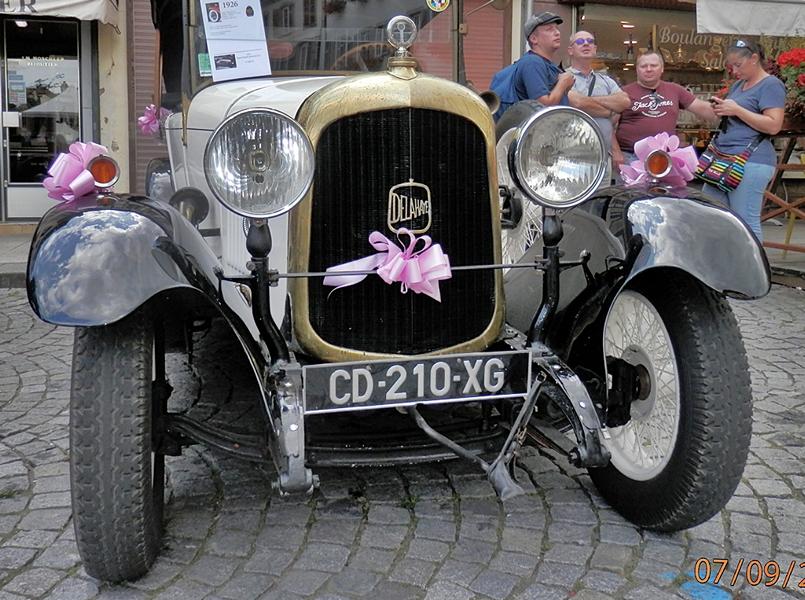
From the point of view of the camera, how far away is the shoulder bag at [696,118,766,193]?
5703 millimetres

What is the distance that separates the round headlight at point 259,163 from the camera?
2182mm

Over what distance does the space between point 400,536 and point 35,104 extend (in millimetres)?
7579

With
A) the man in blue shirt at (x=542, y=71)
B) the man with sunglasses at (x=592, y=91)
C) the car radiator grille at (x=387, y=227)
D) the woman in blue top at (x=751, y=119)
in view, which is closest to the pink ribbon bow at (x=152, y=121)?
the man in blue shirt at (x=542, y=71)

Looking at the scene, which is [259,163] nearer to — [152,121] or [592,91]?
[152,121]

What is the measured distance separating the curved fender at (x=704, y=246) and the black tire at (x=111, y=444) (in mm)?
1437

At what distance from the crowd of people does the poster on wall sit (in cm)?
234

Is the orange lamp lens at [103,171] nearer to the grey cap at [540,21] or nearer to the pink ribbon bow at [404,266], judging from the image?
the pink ribbon bow at [404,266]

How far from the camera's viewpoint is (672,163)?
2.80m

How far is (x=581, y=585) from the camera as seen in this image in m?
2.39

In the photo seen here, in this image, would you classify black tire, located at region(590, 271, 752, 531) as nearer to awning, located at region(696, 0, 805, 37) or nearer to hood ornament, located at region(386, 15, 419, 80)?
hood ornament, located at region(386, 15, 419, 80)

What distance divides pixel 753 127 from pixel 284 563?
452 centimetres

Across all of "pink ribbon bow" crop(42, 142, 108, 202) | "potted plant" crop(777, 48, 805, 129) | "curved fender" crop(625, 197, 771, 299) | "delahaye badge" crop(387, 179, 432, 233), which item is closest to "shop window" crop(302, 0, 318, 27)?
"pink ribbon bow" crop(42, 142, 108, 202)

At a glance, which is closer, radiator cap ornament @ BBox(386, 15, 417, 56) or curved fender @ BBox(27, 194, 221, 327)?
curved fender @ BBox(27, 194, 221, 327)
